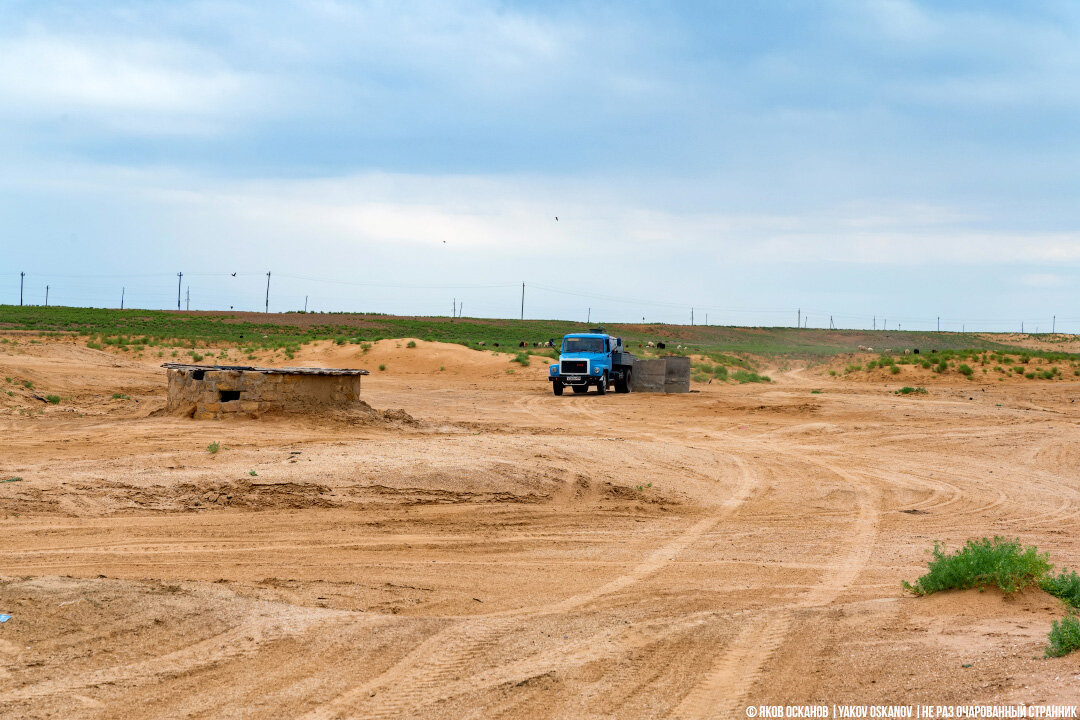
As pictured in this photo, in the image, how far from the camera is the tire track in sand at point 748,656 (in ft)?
17.6

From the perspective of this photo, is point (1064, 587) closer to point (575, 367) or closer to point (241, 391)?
point (241, 391)

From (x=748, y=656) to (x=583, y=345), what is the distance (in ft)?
97.8

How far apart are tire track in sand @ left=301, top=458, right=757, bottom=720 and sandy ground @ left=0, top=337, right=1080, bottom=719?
24 millimetres

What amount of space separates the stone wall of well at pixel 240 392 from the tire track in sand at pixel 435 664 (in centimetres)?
1207

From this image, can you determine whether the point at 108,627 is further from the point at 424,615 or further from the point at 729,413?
the point at 729,413

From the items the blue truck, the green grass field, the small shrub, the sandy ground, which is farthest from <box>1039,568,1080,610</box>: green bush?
the green grass field

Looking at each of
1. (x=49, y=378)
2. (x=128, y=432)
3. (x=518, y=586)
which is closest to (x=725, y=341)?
(x=49, y=378)

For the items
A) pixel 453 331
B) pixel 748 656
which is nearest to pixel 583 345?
pixel 748 656

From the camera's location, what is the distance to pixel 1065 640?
5.46 m

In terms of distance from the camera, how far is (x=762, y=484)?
15500mm

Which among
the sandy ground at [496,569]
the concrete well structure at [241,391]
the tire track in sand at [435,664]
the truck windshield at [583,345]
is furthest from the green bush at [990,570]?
the truck windshield at [583,345]

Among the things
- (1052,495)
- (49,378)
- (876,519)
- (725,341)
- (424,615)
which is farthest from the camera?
(725,341)

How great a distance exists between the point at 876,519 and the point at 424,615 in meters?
7.59

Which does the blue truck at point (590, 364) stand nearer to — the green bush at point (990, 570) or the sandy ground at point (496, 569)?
the sandy ground at point (496, 569)
